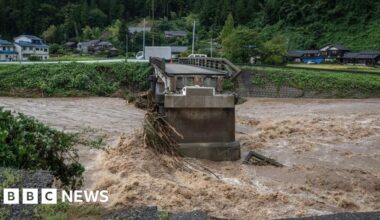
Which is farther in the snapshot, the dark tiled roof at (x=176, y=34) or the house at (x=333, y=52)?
the dark tiled roof at (x=176, y=34)

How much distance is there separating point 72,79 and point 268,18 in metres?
59.2

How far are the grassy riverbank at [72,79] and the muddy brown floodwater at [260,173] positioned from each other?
1397cm

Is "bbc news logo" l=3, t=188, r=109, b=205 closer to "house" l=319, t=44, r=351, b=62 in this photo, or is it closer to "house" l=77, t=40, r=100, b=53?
"house" l=319, t=44, r=351, b=62

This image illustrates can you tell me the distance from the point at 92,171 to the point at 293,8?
267 feet

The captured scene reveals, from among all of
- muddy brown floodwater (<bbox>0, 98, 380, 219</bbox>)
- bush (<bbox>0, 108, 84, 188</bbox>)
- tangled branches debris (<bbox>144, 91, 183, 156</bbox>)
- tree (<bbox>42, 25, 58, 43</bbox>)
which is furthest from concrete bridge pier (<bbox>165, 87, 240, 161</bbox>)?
tree (<bbox>42, 25, 58, 43</bbox>)

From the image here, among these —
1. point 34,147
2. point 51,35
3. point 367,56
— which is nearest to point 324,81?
point 367,56

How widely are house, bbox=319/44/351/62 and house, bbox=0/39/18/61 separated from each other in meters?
49.1

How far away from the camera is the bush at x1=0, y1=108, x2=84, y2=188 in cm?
622

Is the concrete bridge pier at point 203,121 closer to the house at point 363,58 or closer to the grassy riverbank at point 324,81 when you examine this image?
the grassy riverbank at point 324,81

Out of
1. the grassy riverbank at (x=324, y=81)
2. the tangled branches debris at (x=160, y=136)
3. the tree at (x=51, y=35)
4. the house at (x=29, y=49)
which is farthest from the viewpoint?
the tree at (x=51, y=35)

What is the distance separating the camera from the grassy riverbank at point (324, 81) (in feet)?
123

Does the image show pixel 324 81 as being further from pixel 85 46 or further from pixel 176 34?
pixel 176 34

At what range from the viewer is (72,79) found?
1556 inches

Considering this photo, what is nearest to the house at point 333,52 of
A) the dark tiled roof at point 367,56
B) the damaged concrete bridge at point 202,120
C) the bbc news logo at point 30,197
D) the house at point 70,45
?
the dark tiled roof at point 367,56
